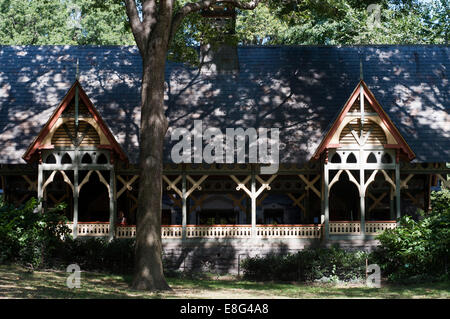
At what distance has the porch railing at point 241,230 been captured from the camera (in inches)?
967

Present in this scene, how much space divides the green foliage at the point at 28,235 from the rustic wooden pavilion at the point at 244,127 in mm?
2094

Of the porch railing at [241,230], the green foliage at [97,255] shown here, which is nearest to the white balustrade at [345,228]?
the porch railing at [241,230]

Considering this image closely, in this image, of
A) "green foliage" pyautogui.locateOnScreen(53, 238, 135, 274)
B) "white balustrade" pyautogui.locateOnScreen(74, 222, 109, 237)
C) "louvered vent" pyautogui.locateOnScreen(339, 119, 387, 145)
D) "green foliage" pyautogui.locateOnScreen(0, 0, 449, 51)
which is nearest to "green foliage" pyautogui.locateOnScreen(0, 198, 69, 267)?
"green foliage" pyautogui.locateOnScreen(53, 238, 135, 274)

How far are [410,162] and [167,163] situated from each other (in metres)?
9.71

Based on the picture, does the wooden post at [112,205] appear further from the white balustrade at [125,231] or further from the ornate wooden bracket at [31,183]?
the ornate wooden bracket at [31,183]

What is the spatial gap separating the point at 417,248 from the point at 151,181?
9148mm

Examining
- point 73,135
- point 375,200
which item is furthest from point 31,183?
point 375,200

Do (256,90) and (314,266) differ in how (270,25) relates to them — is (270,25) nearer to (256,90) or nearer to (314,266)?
(256,90)

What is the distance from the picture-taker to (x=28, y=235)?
67.4ft

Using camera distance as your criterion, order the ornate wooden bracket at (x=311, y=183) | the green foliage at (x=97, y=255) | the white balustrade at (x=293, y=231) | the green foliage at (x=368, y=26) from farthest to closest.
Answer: the green foliage at (x=368, y=26)
the ornate wooden bracket at (x=311, y=183)
the white balustrade at (x=293, y=231)
the green foliage at (x=97, y=255)

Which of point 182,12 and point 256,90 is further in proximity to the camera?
point 256,90

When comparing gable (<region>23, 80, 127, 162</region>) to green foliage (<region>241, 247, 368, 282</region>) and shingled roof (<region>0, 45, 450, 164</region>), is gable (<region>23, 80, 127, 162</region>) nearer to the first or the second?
shingled roof (<region>0, 45, 450, 164</region>)

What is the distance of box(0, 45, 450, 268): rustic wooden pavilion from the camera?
967 inches

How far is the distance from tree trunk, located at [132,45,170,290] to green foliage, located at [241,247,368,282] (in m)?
6.30
